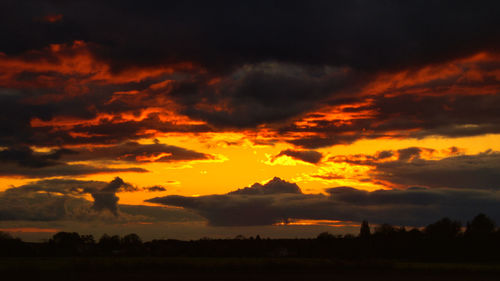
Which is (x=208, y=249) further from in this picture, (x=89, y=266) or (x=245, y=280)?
(x=245, y=280)

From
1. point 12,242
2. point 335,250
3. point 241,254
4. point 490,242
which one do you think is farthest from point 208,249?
point 490,242

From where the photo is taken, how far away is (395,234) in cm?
19888

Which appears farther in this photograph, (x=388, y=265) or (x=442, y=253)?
(x=442, y=253)

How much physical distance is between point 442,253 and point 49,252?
125 meters

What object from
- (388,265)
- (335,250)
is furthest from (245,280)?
(335,250)

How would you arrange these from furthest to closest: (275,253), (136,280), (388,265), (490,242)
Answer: (275,253) < (490,242) < (388,265) < (136,280)

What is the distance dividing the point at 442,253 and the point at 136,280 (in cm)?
10633

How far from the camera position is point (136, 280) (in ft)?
245

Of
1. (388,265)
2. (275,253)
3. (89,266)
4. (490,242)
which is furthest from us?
(275,253)

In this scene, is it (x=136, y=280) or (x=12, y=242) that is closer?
(x=136, y=280)

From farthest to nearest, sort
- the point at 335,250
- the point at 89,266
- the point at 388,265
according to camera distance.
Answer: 1. the point at 335,250
2. the point at 388,265
3. the point at 89,266

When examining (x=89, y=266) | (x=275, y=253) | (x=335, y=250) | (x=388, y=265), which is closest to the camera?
(x=89, y=266)

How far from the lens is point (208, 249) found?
19738 centimetres

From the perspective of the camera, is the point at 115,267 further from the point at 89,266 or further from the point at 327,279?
the point at 327,279
